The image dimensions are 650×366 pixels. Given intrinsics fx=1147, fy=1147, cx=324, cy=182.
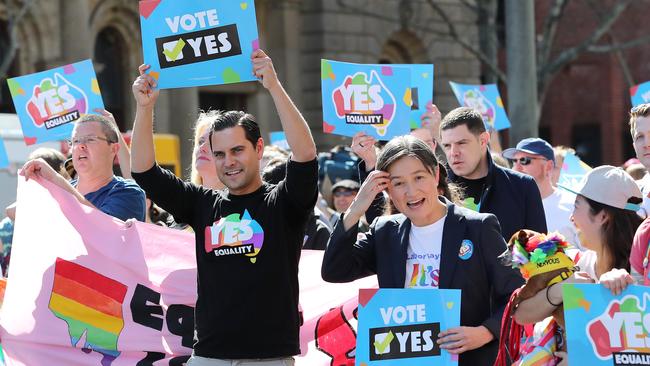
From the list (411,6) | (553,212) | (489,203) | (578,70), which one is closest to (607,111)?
(578,70)

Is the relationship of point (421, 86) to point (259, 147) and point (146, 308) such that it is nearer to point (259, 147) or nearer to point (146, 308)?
point (146, 308)

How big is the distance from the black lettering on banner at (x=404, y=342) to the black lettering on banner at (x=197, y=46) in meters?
1.55

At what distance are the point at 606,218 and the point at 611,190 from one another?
11 cm

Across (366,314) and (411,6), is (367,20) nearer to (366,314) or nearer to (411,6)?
(411,6)

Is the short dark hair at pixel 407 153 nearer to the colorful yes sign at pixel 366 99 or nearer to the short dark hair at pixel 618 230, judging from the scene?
the short dark hair at pixel 618 230

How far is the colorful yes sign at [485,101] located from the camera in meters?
11.3

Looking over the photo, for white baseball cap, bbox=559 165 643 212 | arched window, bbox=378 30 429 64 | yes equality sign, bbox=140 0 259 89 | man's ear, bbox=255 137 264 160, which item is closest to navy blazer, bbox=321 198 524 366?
white baseball cap, bbox=559 165 643 212

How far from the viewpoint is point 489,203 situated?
579 centimetres

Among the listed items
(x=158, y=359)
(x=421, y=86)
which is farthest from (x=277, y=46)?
(x=158, y=359)

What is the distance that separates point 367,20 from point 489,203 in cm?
2059

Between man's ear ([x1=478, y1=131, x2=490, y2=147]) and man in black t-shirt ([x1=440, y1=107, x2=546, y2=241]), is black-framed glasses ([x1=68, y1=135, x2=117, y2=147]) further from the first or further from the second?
man's ear ([x1=478, y1=131, x2=490, y2=147])

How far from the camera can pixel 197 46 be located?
17.6ft

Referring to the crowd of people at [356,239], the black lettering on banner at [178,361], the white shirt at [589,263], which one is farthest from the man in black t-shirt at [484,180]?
the black lettering on banner at [178,361]

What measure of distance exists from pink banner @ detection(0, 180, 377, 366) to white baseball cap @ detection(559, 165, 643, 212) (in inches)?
66.8
